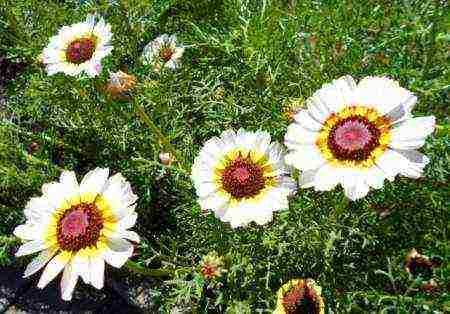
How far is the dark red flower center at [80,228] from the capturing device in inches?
64.2

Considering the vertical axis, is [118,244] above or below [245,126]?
below

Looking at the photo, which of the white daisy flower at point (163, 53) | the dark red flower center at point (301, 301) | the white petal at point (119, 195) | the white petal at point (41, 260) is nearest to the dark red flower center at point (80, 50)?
the white daisy flower at point (163, 53)

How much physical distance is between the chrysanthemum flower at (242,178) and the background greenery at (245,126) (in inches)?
8.3

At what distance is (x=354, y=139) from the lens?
1.56 metres

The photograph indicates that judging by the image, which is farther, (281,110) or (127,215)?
(281,110)

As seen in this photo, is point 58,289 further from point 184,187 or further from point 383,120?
point 383,120

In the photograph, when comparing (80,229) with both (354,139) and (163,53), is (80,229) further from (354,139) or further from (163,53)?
(163,53)

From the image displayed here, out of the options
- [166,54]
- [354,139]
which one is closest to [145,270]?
[354,139]

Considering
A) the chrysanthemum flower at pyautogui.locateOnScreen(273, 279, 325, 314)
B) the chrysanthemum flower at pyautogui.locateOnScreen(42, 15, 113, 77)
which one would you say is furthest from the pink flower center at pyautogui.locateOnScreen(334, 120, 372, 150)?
the chrysanthemum flower at pyautogui.locateOnScreen(42, 15, 113, 77)

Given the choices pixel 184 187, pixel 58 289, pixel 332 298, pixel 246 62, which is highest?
pixel 246 62

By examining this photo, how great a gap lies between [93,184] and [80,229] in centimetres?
14

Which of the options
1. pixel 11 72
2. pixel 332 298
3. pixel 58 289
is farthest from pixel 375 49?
pixel 11 72

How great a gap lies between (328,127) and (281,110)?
0.70 meters

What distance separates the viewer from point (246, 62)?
2.40 meters
